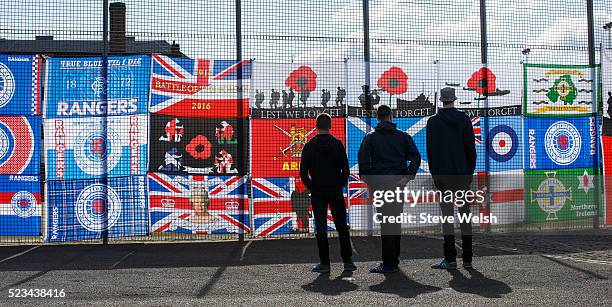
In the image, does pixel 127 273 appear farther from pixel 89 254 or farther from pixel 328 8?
pixel 328 8

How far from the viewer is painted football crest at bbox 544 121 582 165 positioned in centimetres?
1144

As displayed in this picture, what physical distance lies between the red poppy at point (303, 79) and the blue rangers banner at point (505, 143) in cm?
278

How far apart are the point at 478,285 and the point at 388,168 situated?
1.50 m

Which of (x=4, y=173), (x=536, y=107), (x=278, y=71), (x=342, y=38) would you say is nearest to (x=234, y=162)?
(x=278, y=71)

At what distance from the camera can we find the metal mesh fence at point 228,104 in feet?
33.5

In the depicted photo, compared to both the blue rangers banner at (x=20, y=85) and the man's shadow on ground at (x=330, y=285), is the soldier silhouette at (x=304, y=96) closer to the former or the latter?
the blue rangers banner at (x=20, y=85)

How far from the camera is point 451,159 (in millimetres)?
7336

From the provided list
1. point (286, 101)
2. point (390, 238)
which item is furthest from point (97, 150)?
point (390, 238)

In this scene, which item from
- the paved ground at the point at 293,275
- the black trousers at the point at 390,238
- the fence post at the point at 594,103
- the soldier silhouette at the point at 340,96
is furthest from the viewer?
the fence post at the point at 594,103

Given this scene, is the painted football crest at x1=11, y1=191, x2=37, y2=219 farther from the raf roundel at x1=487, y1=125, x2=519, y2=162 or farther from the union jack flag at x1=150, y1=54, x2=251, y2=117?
the raf roundel at x1=487, y1=125, x2=519, y2=162

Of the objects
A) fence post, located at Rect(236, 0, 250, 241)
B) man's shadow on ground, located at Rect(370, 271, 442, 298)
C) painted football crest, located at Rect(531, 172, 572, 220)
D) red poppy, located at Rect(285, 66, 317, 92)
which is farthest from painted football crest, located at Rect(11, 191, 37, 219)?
painted football crest, located at Rect(531, 172, 572, 220)

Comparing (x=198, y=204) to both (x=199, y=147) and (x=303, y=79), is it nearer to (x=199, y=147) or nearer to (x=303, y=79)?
(x=199, y=147)

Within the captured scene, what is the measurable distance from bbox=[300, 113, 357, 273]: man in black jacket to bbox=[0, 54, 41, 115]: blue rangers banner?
4.70m

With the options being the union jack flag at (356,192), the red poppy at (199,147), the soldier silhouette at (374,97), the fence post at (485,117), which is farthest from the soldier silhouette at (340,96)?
the fence post at (485,117)
